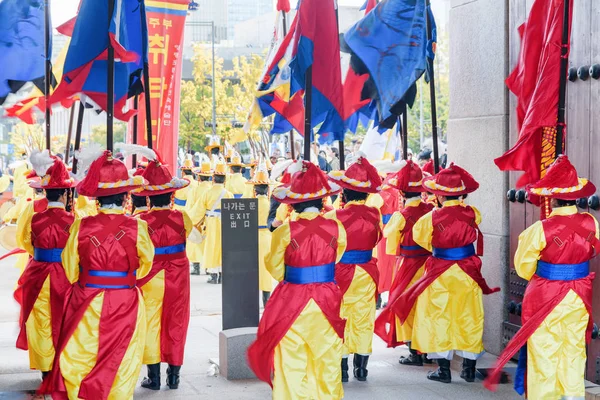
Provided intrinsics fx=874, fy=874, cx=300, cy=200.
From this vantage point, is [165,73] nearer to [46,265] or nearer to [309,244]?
[46,265]

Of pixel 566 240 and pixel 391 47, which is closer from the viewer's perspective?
pixel 566 240

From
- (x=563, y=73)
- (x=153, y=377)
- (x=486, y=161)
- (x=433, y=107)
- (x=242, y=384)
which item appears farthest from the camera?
(x=486, y=161)

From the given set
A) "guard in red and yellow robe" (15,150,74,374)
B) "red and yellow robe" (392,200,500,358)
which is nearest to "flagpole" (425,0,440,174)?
"red and yellow robe" (392,200,500,358)

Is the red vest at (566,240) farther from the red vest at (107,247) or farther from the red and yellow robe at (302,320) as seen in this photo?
the red vest at (107,247)

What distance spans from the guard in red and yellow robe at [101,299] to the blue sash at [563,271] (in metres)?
2.72

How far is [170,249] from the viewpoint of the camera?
23.5 feet

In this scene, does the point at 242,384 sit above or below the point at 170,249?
below

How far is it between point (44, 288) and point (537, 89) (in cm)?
418

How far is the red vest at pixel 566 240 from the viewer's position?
582cm

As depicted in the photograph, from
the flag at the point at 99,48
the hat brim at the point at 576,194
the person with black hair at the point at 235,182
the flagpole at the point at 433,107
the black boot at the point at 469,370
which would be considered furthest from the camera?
the person with black hair at the point at 235,182

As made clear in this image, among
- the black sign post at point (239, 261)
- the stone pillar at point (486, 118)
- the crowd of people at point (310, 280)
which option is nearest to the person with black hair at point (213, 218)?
the crowd of people at point (310, 280)

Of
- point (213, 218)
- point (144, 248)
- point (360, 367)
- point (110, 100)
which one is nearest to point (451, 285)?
point (360, 367)

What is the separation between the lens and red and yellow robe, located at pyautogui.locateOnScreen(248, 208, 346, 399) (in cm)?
587

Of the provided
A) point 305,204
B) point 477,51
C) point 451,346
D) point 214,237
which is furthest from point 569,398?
point 214,237
